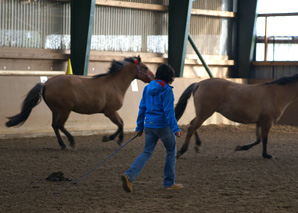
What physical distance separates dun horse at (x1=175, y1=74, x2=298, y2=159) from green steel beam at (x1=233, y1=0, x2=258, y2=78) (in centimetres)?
779

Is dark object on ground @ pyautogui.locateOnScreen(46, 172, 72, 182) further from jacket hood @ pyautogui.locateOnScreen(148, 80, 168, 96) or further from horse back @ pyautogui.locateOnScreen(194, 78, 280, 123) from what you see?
horse back @ pyautogui.locateOnScreen(194, 78, 280, 123)

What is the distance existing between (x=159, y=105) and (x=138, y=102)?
7.56 meters

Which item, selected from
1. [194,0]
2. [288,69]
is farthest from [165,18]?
[288,69]

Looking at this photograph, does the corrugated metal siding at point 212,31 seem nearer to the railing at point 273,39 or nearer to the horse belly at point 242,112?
the railing at point 273,39

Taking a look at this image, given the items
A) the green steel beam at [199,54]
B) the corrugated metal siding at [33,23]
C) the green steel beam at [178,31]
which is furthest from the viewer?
the green steel beam at [199,54]

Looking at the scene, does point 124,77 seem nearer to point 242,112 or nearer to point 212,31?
point 242,112

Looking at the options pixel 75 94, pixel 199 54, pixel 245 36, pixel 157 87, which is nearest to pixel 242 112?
pixel 75 94

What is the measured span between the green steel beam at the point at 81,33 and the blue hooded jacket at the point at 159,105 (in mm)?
7104

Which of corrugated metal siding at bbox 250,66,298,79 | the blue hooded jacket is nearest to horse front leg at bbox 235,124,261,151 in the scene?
the blue hooded jacket

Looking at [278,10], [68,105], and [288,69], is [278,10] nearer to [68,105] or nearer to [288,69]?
[288,69]

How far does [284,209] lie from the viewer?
15.5 feet

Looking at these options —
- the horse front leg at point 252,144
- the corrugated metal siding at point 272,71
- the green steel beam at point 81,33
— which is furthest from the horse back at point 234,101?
the corrugated metal siding at point 272,71

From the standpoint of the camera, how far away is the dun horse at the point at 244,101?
8.76 m

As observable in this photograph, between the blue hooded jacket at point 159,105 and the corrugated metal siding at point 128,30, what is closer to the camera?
the blue hooded jacket at point 159,105
